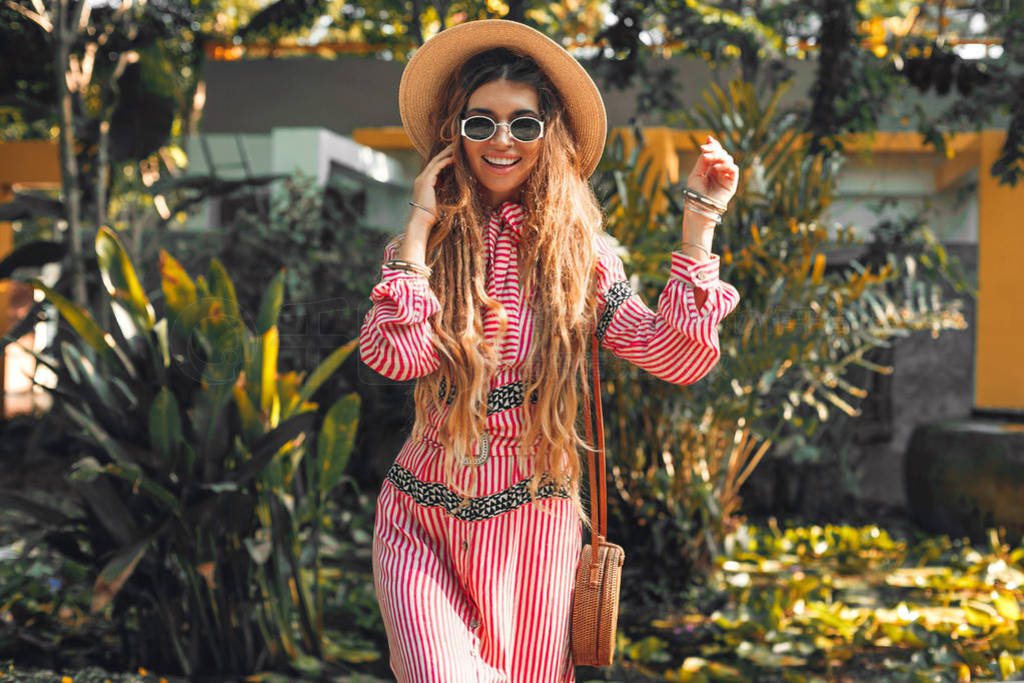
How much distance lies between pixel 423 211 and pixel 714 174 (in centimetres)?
50

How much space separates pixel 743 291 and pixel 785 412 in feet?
1.90

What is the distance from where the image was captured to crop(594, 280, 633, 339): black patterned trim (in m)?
1.72

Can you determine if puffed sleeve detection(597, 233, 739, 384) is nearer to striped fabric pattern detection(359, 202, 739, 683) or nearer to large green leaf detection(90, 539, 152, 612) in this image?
striped fabric pattern detection(359, 202, 739, 683)

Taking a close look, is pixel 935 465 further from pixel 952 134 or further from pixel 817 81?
pixel 817 81

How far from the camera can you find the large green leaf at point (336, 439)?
10.6ft

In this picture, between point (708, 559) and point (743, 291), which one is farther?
point (708, 559)

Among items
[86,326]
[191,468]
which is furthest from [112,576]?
[86,326]

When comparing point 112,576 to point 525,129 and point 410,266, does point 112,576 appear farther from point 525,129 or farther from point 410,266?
point 525,129

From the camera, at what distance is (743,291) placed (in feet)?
13.3

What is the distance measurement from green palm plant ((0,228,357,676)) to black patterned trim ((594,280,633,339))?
4.88 feet

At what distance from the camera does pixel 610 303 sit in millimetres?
1731

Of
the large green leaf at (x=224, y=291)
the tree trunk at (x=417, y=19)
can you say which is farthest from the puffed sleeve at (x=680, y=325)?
the tree trunk at (x=417, y=19)

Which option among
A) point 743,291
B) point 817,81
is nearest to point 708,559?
point 743,291

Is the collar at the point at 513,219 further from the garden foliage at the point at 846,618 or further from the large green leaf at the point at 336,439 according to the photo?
the garden foliage at the point at 846,618
